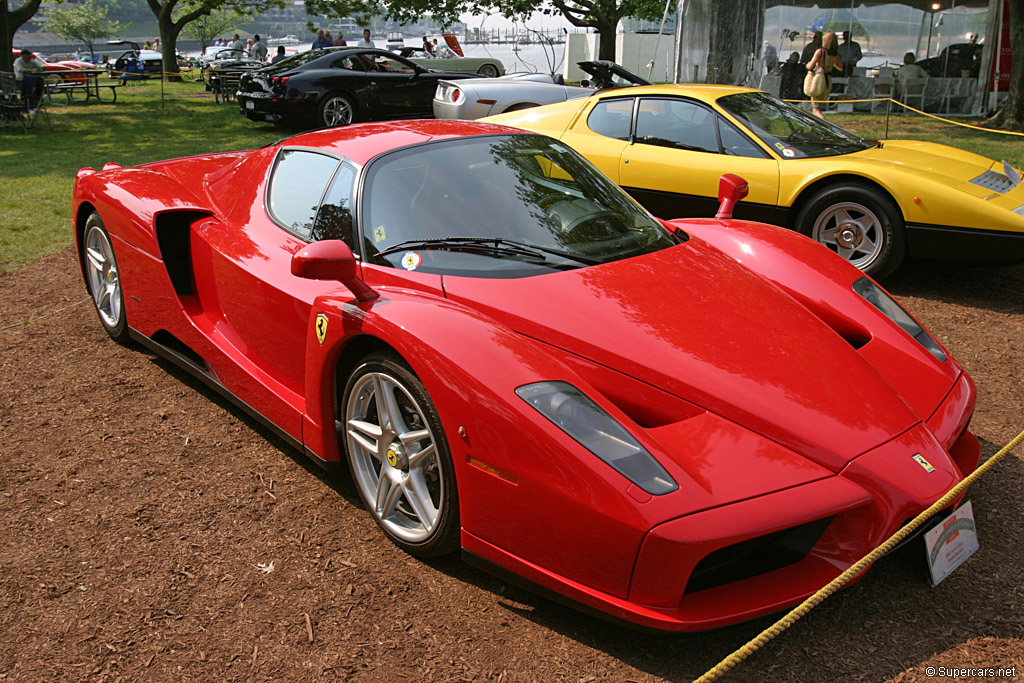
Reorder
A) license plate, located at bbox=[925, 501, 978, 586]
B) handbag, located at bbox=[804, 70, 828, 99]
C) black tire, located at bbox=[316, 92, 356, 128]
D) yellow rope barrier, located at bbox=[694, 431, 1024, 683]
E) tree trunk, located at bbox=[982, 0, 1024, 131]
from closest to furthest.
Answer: yellow rope barrier, located at bbox=[694, 431, 1024, 683] → license plate, located at bbox=[925, 501, 978, 586] → handbag, located at bbox=[804, 70, 828, 99] → tree trunk, located at bbox=[982, 0, 1024, 131] → black tire, located at bbox=[316, 92, 356, 128]

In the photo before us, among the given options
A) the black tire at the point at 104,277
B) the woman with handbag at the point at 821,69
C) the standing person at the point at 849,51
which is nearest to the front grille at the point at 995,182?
the black tire at the point at 104,277

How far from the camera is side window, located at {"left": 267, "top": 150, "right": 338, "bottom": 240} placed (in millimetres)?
3379

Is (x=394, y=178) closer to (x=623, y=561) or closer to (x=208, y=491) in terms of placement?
(x=208, y=491)

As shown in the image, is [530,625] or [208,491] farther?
[208,491]

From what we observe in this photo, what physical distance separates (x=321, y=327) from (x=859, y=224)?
4175 millimetres

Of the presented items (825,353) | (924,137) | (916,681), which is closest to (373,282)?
(825,353)

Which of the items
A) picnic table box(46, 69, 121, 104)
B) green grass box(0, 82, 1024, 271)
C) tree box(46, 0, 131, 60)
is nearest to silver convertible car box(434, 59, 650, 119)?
green grass box(0, 82, 1024, 271)

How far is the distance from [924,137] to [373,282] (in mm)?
12143

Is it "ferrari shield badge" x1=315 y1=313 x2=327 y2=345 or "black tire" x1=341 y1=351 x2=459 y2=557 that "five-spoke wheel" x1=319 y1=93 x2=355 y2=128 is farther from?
"black tire" x1=341 y1=351 x2=459 y2=557

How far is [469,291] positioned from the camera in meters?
2.78

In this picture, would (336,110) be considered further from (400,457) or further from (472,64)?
(400,457)

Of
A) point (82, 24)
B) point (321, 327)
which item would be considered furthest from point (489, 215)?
point (82, 24)

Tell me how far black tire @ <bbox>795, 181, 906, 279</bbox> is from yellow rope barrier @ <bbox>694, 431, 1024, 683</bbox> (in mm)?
3399

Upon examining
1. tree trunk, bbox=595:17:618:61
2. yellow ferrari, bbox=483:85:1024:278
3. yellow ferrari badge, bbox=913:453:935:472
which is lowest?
yellow ferrari badge, bbox=913:453:935:472
